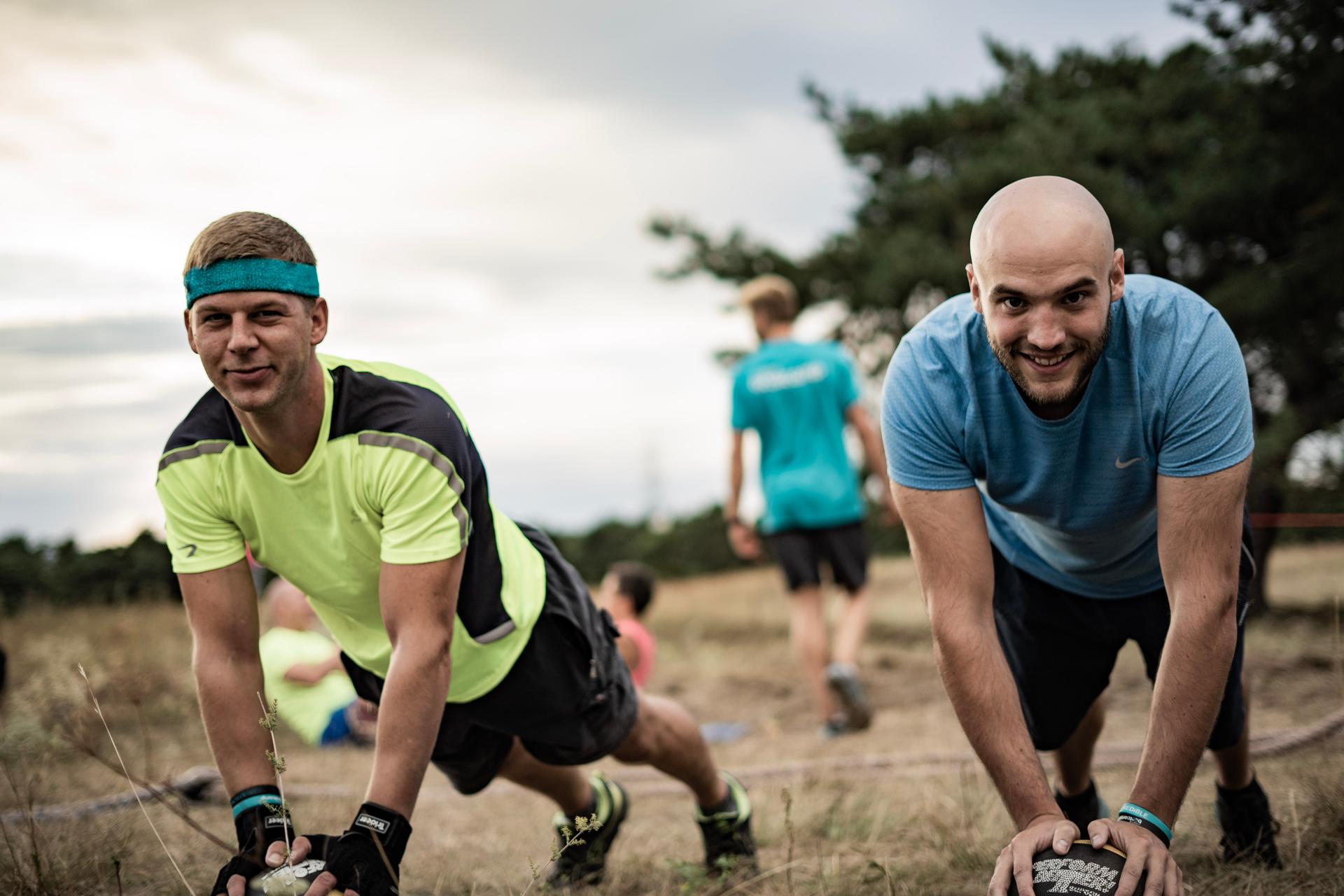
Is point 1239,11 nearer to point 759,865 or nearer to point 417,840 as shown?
point 759,865

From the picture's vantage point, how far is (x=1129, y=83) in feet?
41.5

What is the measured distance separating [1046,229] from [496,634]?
1622 millimetres

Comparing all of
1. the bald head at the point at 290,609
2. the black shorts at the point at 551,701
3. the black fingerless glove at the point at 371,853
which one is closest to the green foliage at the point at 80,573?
the bald head at the point at 290,609

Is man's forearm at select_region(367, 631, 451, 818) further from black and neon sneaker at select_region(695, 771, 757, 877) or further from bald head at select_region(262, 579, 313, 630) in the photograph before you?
bald head at select_region(262, 579, 313, 630)

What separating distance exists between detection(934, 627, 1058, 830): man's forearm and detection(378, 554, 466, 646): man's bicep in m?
1.09

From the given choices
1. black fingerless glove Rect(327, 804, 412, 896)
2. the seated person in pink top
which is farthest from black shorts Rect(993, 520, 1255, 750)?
the seated person in pink top

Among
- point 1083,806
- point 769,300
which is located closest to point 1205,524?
point 1083,806

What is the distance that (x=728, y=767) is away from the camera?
20.1ft

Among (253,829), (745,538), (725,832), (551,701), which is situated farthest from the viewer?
(745,538)

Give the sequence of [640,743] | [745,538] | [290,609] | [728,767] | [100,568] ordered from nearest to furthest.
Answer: [640,743] → [728,767] → [745,538] → [290,609] → [100,568]

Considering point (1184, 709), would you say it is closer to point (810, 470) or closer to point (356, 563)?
point (356, 563)

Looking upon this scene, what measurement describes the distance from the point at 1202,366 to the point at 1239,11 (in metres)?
5.01

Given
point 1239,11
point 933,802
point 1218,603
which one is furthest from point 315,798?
point 1239,11

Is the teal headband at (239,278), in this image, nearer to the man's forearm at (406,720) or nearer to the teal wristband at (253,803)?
the man's forearm at (406,720)
